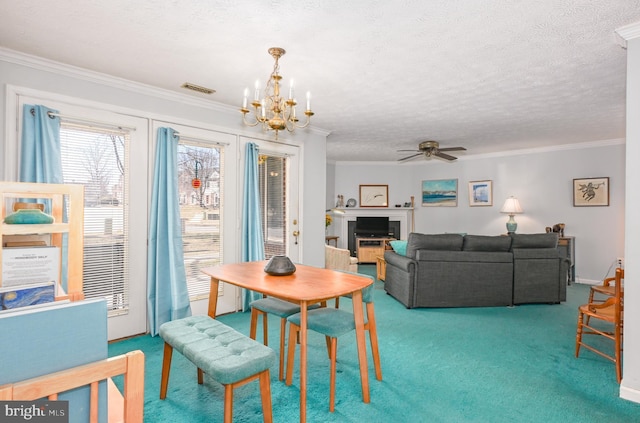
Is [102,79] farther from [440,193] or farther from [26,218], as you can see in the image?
[440,193]

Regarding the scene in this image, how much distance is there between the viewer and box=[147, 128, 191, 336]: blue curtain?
3.36m

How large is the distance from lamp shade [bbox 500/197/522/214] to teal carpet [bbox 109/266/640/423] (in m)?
3.01

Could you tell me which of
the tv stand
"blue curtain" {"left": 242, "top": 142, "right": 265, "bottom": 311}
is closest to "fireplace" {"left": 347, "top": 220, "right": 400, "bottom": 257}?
the tv stand

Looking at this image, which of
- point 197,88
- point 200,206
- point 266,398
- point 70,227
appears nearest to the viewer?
point 70,227

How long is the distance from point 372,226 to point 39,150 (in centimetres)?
648

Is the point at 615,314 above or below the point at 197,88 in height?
below

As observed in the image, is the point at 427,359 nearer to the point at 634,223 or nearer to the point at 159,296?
the point at 634,223

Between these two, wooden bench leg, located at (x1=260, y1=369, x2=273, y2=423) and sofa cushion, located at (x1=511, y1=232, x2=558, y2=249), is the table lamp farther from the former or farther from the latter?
wooden bench leg, located at (x1=260, y1=369, x2=273, y2=423)

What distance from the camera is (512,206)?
6.27m

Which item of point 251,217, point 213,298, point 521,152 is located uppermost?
point 521,152

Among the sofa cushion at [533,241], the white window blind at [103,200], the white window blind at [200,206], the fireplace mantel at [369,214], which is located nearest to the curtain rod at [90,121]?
the white window blind at [103,200]

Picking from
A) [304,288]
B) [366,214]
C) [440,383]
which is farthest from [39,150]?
[366,214]

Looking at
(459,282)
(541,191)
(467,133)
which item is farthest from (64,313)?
(541,191)

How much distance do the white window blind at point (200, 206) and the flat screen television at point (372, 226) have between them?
15.3 ft
